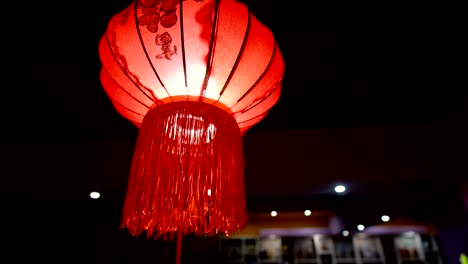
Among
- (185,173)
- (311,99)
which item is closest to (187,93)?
(185,173)

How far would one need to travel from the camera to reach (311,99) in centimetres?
224

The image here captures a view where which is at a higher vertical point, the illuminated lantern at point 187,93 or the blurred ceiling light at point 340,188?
the blurred ceiling light at point 340,188

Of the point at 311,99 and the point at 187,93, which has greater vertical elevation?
the point at 311,99

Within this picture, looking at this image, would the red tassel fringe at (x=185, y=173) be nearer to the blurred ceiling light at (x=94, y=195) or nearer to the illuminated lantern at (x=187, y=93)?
the illuminated lantern at (x=187, y=93)

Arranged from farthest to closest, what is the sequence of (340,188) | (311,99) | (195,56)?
(340,188)
(311,99)
(195,56)

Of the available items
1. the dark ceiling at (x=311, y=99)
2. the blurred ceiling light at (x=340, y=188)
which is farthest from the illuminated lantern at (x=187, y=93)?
the blurred ceiling light at (x=340, y=188)

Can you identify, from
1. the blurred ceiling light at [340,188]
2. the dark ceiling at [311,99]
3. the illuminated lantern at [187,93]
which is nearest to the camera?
the illuminated lantern at [187,93]

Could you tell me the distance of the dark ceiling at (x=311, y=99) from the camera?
156 cm

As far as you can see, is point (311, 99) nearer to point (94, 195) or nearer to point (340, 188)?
point (340, 188)

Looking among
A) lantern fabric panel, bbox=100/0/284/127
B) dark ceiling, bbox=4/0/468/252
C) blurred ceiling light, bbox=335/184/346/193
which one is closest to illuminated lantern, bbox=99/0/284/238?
lantern fabric panel, bbox=100/0/284/127

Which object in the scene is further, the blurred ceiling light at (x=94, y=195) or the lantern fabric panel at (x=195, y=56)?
the blurred ceiling light at (x=94, y=195)

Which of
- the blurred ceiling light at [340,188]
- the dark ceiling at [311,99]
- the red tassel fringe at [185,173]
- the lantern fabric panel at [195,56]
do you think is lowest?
the red tassel fringe at [185,173]

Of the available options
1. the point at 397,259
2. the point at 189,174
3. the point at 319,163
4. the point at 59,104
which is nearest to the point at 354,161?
the point at 319,163

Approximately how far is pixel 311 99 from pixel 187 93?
1.52 meters
